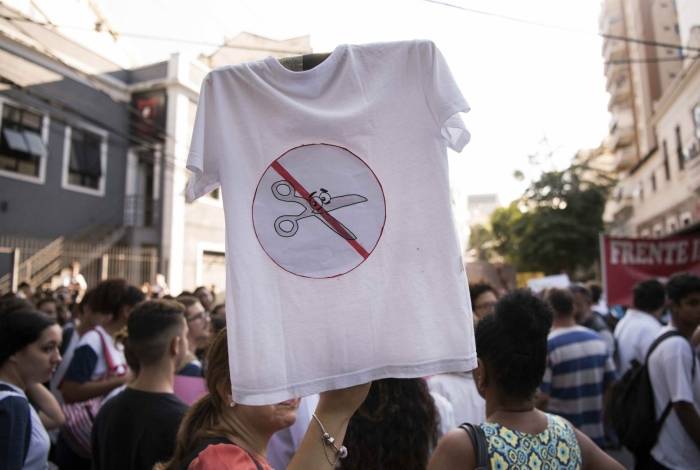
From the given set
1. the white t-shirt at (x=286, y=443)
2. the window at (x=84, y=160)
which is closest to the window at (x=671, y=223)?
the window at (x=84, y=160)

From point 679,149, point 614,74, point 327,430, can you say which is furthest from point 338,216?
point 614,74

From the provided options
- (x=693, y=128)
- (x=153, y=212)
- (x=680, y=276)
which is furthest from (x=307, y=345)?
(x=693, y=128)

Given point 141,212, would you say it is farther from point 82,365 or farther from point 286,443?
point 286,443

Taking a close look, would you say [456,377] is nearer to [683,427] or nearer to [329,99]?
[683,427]

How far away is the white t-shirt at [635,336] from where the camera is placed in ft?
15.1

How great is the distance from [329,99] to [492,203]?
339 feet

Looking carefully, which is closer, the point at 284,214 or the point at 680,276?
A: the point at 284,214

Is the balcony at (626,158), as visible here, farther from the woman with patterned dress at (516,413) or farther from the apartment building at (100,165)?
the woman with patterned dress at (516,413)

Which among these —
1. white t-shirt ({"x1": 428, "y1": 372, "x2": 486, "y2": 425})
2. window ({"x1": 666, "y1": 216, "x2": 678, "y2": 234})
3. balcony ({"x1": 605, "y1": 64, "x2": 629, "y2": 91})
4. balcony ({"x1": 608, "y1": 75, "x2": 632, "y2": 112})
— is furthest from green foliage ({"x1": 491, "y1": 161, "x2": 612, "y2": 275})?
white t-shirt ({"x1": 428, "y1": 372, "x2": 486, "y2": 425})

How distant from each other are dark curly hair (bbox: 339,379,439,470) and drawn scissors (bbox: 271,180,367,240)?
1.09 m

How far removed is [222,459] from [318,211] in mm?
785

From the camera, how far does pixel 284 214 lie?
145cm

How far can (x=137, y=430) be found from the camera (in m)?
2.33

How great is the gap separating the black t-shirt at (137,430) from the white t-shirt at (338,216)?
47.9 inches
